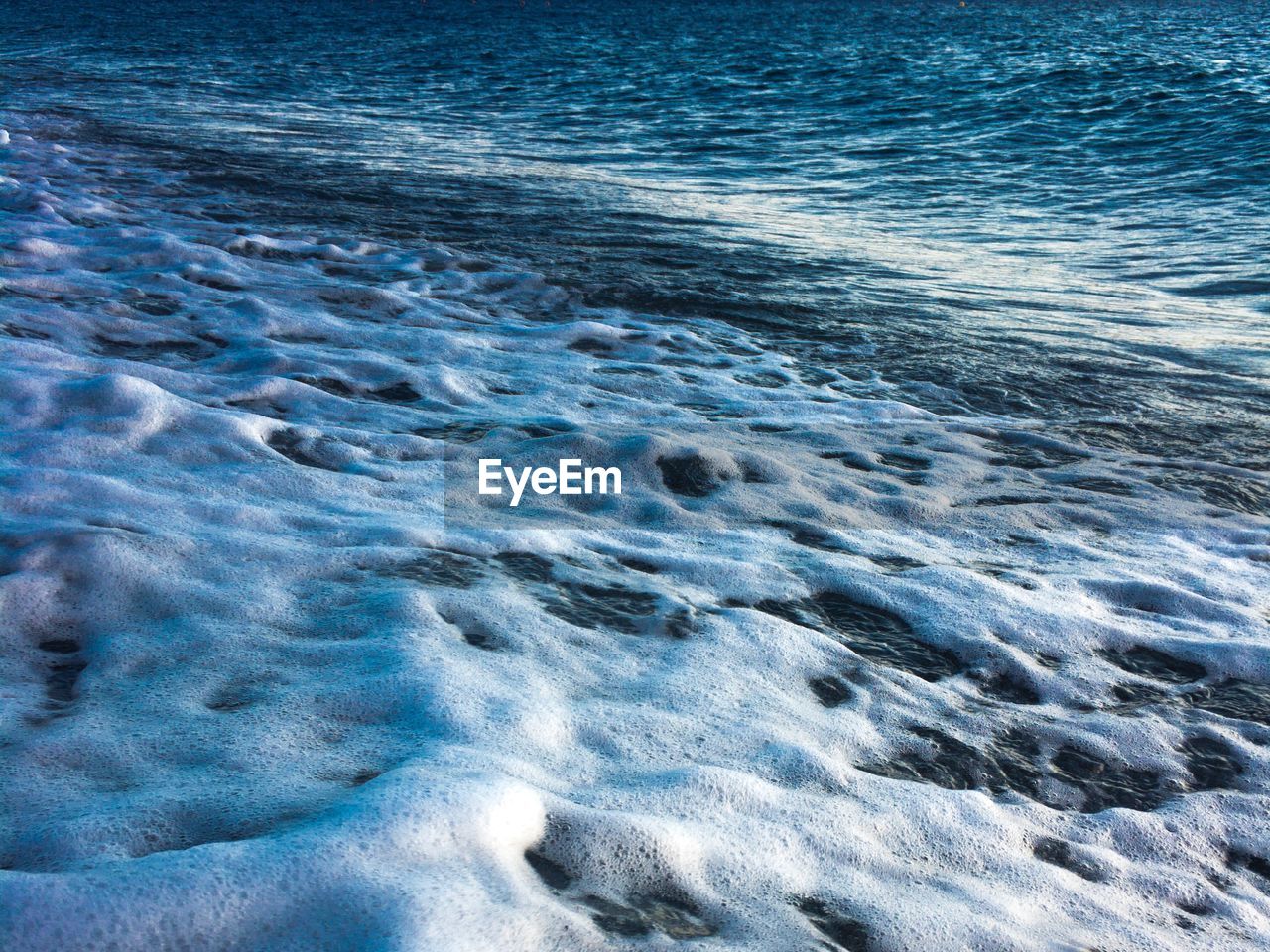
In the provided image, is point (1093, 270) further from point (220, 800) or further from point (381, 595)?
point (220, 800)

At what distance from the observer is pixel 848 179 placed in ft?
37.7

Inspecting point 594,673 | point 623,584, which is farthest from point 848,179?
point 594,673

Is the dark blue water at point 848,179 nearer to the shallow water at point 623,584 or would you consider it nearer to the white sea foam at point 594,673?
the shallow water at point 623,584

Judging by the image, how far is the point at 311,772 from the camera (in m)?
2.01

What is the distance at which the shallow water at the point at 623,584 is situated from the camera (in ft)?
6.07

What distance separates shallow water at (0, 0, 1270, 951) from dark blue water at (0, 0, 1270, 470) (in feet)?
0.26

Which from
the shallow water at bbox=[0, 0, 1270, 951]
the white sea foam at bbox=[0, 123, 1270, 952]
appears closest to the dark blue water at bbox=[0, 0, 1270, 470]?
the shallow water at bbox=[0, 0, 1270, 951]

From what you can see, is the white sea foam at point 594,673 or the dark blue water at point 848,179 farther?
the dark blue water at point 848,179

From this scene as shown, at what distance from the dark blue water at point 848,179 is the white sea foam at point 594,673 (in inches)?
56.1

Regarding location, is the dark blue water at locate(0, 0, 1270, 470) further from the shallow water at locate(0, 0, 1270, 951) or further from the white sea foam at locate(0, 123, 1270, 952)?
the white sea foam at locate(0, 123, 1270, 952)

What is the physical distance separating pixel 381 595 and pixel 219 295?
11.7 feet

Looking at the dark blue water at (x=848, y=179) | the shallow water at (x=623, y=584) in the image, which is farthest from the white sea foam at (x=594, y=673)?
the dark blue water at (x=848, y=179)

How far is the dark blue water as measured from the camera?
5836mm

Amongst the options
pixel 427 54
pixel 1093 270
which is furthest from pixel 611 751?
pixel 427 54
